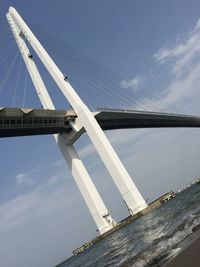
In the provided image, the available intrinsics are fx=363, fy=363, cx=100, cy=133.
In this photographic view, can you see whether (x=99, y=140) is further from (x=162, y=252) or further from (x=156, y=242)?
(x=162, y=252)

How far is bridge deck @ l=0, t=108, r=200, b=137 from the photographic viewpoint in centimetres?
4122

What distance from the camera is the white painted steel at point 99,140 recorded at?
135 ft

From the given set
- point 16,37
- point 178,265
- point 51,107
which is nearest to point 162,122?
point 51,107

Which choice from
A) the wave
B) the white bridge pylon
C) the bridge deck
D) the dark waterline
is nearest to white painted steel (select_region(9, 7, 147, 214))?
the white bridge pylon

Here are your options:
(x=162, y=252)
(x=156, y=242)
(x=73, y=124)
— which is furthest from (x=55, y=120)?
(x=162, y=252)

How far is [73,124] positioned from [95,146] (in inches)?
220

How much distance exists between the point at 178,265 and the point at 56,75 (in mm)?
Result: 44612

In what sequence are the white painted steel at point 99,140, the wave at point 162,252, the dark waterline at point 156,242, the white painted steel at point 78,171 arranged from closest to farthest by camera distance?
1. the wave at point 162,252
2. the dark waterline at point 156,242
3. the white painted steel at point 99,140
4. the white painted steel at point 78,171

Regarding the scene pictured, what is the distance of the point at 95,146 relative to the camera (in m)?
44.3

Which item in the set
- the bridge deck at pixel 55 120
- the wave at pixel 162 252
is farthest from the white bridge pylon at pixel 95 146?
the wave at pixel 162 252

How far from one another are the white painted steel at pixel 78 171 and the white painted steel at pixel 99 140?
3547 mm

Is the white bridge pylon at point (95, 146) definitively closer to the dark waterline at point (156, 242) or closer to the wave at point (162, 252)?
the dark waterline at point (156, 242)

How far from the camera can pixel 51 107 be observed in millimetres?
51000

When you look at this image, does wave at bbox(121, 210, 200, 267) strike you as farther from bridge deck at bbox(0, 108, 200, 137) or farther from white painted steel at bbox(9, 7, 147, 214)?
bridge deck at bbox(0, 108, 200, 137)
